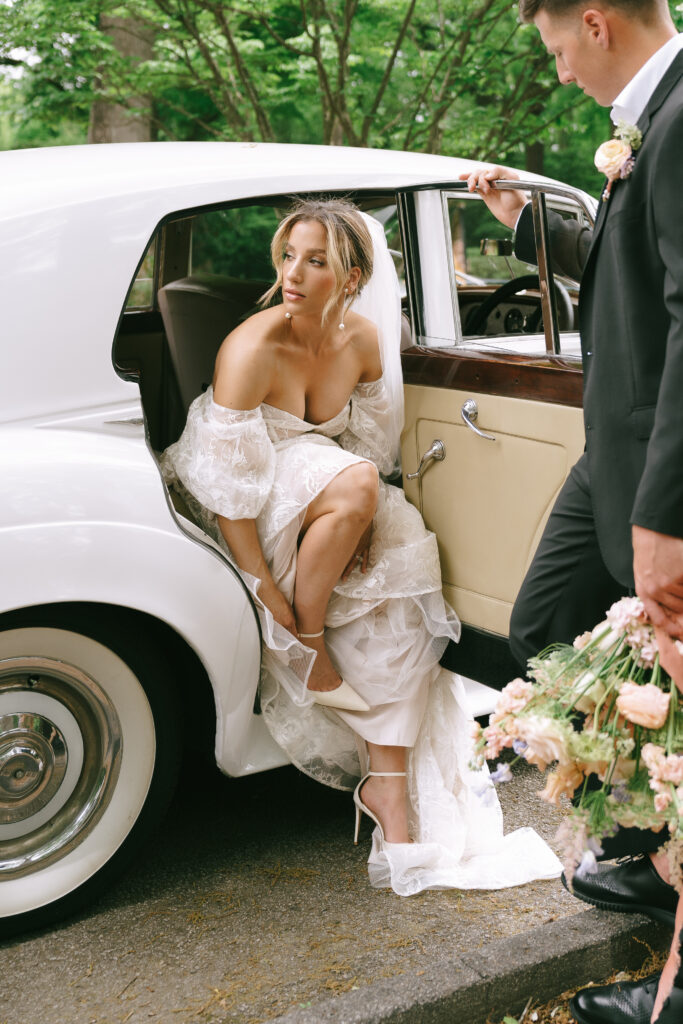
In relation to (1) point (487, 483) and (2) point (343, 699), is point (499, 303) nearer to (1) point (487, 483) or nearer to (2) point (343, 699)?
(1) point (487, 483)

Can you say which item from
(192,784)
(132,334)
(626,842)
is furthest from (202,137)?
(626,842)

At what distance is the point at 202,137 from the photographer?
15.0m

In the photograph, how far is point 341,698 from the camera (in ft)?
10.3

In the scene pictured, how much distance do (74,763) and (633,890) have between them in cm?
145

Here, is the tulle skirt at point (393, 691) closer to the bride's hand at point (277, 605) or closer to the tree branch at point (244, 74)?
the bride's hand at point (277, 605)

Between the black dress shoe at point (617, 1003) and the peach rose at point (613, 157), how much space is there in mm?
1713

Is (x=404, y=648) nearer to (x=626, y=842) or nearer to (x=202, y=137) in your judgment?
(x=626, y=842)

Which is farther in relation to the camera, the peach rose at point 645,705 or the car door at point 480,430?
the car door at point 480,430

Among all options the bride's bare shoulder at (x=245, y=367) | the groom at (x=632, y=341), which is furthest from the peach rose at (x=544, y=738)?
the bride's bare shoulder at (x=245, y=367)

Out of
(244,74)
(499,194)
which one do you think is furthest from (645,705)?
(244,74)

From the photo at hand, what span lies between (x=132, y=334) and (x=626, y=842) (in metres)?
2.63

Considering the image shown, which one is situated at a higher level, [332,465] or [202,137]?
[202,137]

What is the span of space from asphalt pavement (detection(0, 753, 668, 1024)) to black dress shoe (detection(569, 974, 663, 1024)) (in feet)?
0.43

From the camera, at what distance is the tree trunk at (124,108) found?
948cm
